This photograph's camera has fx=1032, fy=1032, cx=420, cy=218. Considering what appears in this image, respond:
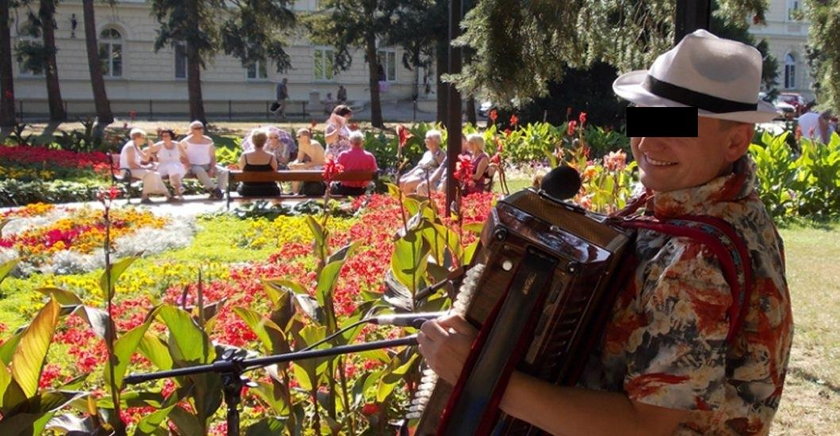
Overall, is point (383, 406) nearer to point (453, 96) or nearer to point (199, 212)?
point (453, 96)

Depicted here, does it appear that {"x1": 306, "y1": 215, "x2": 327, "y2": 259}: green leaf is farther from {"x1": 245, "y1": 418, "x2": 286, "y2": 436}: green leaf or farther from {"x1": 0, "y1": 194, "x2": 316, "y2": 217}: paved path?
{"x1": 0, "y1": 194, "x2": 316, "y2": 217}: paved path

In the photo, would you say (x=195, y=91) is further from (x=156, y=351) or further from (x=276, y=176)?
(x=156, y=351)

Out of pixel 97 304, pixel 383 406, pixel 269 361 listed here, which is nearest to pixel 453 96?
pixel 97 304

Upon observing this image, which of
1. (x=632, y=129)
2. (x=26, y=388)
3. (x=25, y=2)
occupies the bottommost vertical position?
(x=26, y=388)

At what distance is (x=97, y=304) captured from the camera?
8.64 metres

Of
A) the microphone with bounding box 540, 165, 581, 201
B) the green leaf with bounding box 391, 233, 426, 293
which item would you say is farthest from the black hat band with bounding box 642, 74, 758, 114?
the green leaf with bounding box 391, 233, 426, 293

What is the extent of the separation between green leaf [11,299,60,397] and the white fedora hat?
6.25 feet

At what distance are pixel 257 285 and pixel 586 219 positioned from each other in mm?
6837

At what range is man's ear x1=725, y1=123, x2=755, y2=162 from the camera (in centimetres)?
202

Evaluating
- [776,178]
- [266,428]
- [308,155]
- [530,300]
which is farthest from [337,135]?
[530,300]

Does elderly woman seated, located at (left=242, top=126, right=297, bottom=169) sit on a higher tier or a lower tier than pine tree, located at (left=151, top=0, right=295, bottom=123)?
lower

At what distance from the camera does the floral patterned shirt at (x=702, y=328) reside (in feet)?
5.93

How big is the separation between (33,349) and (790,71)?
65.6 m

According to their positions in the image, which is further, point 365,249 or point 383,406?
point 365,249
